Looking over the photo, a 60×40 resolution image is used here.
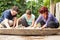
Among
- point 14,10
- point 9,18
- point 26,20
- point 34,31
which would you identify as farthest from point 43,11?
point 26,20

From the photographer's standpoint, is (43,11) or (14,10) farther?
(14,10)

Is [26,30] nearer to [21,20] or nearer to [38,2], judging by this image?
[21,20]

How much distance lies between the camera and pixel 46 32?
15.7ft

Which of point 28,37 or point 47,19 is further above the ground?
point 47,19

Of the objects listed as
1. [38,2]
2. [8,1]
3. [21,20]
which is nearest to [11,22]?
[21,20]

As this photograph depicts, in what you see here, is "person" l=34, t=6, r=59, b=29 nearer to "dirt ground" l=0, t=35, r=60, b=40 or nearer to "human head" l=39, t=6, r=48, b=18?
"human head" l=39, t=6, r=48, b=18

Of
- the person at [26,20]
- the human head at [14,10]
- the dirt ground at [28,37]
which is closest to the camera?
the dirt ground at [28,37]

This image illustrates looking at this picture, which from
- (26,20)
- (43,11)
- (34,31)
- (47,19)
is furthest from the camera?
(26,20)

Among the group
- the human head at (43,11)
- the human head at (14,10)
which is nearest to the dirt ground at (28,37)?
the human head at (43,11)

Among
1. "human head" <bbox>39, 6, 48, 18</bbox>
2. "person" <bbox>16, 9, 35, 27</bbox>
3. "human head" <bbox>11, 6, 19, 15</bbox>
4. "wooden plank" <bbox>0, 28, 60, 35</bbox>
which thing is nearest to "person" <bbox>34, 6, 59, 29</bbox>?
"human head" <bbox>39, 6, 48, 18</bbox>

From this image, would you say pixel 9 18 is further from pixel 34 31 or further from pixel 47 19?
pixel 34 31

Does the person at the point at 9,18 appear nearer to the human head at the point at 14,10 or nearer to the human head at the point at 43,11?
the human head at the point at 14,10

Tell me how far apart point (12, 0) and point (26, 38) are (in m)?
8.59

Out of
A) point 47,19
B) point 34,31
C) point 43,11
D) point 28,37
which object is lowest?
point 28,37
